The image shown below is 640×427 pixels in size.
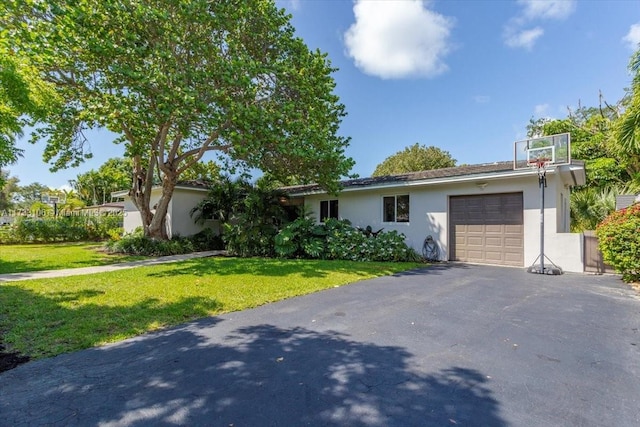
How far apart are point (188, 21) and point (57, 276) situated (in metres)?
8.24

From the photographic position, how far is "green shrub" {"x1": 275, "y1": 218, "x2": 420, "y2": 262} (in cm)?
1121

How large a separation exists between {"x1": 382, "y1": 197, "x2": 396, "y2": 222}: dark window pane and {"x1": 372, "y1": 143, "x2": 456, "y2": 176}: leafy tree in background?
1763 cm

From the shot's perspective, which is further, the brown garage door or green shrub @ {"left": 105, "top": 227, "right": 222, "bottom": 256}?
green shrub @ {"left": 105, "top": 227, "right": 222, "bottom": 256}

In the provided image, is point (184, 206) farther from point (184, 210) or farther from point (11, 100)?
point (11, 100)

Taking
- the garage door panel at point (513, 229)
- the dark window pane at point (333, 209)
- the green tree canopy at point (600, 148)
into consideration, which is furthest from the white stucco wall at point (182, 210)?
the green tree canopy at point (600, 148)

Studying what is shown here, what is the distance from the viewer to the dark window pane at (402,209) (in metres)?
12.8

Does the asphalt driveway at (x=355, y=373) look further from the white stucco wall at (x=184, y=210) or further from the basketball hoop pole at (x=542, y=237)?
the white stucco wall at (x=184, y=210)

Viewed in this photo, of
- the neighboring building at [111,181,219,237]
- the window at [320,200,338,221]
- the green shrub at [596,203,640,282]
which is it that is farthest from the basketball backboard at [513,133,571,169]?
A: the neighboring building at [111,181,219,237]

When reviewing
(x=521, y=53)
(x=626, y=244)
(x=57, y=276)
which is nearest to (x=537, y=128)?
(x=521, y=53)

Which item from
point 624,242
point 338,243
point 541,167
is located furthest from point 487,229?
point 338,243

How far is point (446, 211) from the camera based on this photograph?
11.7 meters

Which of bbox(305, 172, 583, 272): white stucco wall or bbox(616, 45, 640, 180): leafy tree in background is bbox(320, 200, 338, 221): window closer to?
bbox(305, 172, 583, 272): white stucco wall

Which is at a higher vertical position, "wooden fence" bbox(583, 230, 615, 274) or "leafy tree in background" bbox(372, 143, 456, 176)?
"leafy tree in background" bbox(372, 143, 456, 176)

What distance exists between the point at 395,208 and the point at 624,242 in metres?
7.11
